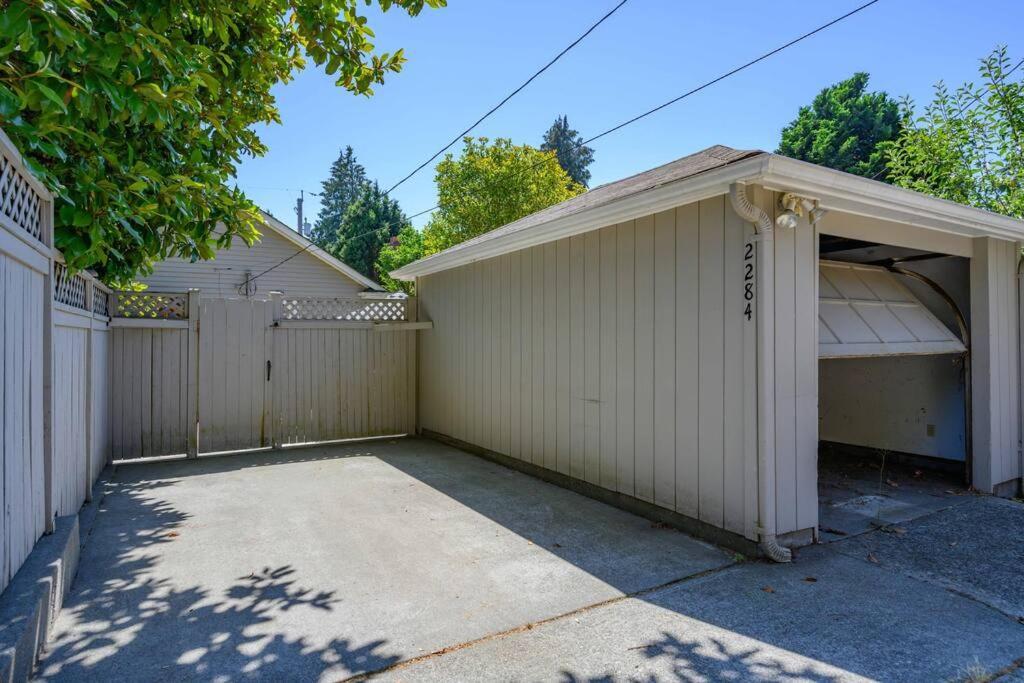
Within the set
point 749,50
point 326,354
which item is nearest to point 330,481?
point 326,354

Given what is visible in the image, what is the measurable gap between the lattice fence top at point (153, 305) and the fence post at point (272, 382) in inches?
37.6

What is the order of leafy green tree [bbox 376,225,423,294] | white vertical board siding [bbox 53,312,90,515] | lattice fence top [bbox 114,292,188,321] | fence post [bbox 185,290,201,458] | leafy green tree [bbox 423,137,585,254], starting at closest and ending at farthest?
white vertical board siding [bbox 53,312,90,515], lattice fence top [bbox 114,292,188,321], fence post [bbox 185,290,201,458], leafy green tree [bbox 423,137,585,254], leafy green tree [bbox 376,225,423,294]

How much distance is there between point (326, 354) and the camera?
23.2ft

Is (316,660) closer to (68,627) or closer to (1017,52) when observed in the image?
(68,627)

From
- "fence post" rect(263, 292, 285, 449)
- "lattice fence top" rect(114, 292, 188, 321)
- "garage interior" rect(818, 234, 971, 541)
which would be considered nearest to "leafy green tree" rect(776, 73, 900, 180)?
"garage interior" rect(818, 234, 971, 541)

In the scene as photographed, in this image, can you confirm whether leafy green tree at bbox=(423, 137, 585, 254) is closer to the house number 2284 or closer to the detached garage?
the detached garage

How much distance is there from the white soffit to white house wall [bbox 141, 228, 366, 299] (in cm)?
1041

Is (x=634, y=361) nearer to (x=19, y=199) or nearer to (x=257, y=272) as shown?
(x=19, y=199)

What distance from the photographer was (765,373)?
10.5ft

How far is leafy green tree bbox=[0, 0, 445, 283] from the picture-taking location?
7.13 feet

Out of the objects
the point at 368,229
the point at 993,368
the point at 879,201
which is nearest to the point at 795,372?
the point at 879,201

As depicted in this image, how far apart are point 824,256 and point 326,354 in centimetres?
602

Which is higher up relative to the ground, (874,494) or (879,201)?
(879,201)

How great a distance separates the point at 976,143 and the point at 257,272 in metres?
12.8
